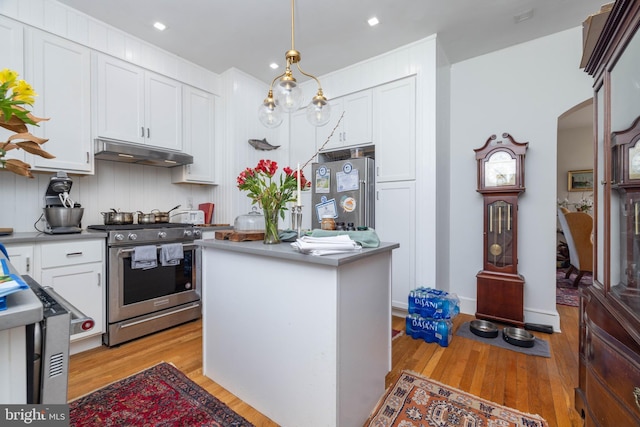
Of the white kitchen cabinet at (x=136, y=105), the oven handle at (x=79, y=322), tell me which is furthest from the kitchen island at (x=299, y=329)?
the white kitchen cabinet at (x=136, y=105)

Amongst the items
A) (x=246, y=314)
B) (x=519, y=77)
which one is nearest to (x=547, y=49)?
(x=519, y=77)

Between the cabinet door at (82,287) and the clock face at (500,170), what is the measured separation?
3.74 metres

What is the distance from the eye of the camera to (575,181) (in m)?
5.58

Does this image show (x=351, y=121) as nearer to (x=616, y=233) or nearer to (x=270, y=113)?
(x=270, y=113)

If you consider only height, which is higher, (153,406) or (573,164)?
(573,164)

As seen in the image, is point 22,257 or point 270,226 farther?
point 22,257

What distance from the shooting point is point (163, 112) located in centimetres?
307

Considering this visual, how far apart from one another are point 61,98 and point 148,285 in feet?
5.82

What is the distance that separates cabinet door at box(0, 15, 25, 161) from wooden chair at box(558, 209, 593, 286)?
614 cm

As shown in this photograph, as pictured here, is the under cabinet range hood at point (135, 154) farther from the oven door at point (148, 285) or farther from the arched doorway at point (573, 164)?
the arched doorway at point (573, 164)

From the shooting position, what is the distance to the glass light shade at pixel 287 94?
5.71 ft

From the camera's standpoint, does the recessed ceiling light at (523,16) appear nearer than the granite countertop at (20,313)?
No

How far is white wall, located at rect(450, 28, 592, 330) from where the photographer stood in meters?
2.72

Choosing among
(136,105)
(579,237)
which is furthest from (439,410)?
(579,237)
